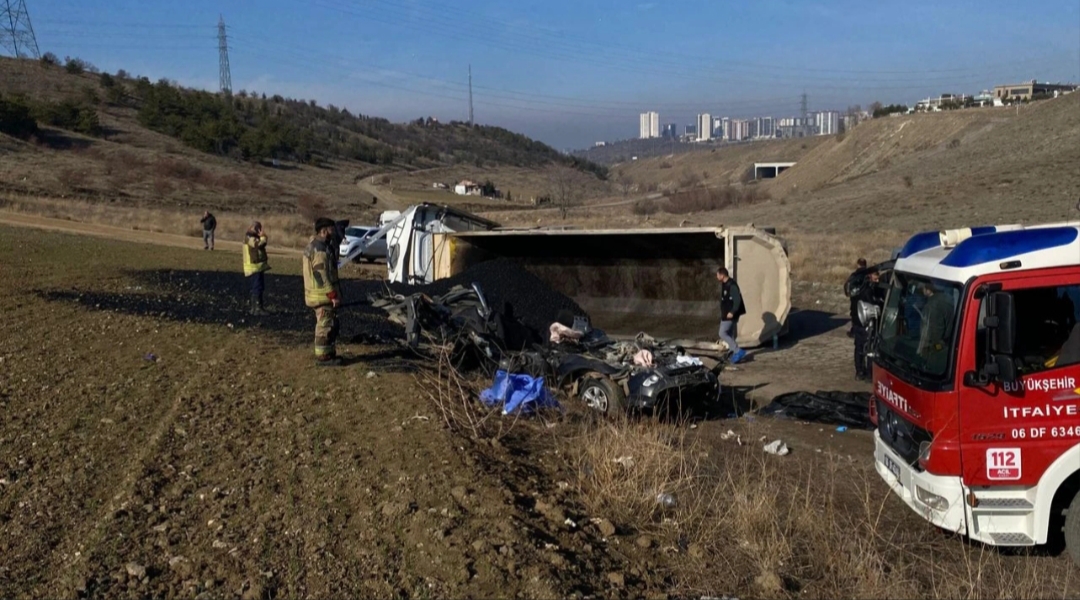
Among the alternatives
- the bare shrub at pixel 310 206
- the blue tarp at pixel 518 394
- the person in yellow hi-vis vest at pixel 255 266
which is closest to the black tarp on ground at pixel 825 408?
the blue tarp at pixel 518 394

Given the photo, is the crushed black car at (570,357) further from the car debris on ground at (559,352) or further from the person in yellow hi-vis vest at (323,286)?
the person in yellow hi-vis vest at (323,286)

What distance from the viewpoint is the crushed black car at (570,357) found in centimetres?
1002

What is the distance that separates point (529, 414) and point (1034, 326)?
4.63 meters

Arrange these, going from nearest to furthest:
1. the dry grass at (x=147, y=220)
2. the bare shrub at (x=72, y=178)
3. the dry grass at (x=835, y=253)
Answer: the dry grass at (x=835, y=253) → the dry grass at (x=147, y=220) → the bare shrub at (x=72, y=178)

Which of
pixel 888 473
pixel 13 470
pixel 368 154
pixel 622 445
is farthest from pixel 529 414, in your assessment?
pixel 368 154

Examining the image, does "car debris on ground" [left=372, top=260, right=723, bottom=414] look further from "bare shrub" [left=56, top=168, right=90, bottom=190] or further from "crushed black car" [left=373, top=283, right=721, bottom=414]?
"bare shrub" [left=56, top=168, right=90, bottom=190]

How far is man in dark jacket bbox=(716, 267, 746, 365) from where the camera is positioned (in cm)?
1377

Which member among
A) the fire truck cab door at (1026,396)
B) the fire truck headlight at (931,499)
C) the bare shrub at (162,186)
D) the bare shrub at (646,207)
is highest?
the bare shrub at (162,186)

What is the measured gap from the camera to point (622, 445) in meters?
7.14

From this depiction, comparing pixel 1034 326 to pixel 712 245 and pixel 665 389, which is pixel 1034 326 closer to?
pixel 665 389

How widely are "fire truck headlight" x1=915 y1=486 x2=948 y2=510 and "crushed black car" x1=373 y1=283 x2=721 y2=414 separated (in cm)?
345

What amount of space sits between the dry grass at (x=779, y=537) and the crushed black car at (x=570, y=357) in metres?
2.20

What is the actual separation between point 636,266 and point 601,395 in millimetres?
7256

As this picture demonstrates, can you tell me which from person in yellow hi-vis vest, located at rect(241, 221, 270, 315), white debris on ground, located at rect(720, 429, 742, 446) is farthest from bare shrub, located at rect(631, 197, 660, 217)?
white debris on ground, located at rect(720, 429, 742, 446)
